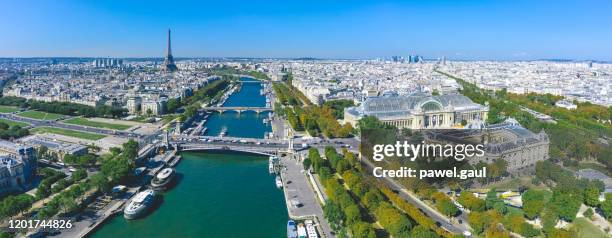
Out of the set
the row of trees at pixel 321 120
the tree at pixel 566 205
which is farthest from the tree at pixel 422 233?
the row of trees at pixel 321 120

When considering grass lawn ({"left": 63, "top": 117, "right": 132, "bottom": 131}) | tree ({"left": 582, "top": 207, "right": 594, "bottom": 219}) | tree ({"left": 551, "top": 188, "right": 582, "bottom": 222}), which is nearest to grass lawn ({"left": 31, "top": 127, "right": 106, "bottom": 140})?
grass lawn ({"left": 63, "top": 117, "right": 132, "bottom": 131})

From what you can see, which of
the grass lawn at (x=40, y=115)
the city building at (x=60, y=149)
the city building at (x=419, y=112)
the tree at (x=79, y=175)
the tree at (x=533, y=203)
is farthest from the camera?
the grass lawn at (x=40, y=115)

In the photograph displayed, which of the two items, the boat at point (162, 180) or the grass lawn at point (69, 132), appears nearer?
the boat at point (162, 180)

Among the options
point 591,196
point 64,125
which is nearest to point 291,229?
point 591,196

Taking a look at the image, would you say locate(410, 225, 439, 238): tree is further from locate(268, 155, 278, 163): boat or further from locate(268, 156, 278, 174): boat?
locate(268, 155, 278, 163): boat

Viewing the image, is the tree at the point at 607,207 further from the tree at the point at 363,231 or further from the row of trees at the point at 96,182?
the row of trees at the point at 96,182

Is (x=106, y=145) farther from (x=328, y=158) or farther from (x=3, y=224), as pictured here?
(x=328, y=158)

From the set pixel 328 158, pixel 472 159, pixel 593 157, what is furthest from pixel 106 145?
pixel 593 157
